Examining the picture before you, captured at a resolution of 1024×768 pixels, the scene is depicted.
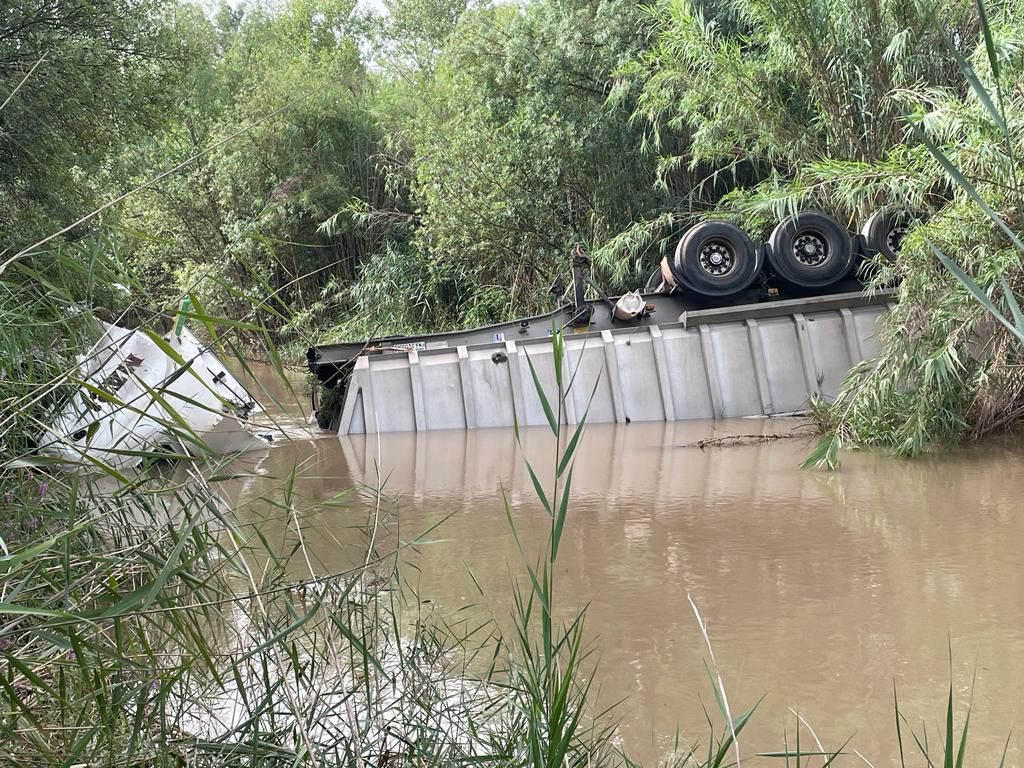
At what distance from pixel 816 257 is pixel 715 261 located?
110 centimetres

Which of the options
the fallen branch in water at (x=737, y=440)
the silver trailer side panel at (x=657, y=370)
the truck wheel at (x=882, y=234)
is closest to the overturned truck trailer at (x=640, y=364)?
the silver trailer side panel at (x=657, y=370)

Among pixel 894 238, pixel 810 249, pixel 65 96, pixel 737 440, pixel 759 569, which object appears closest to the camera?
pixel 759 569

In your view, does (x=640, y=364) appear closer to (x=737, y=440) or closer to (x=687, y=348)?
(x=687, y=348)

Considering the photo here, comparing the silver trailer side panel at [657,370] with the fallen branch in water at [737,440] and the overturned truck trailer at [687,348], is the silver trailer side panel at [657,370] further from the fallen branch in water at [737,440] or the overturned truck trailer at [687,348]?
the fallen branch in water at [737,440]

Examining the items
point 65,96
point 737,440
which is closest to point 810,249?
point 737,440

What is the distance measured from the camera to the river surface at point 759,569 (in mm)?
3328

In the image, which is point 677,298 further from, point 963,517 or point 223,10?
point 223,10

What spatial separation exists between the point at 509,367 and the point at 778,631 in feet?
23.7

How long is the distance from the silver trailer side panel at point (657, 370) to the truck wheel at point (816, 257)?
329mm

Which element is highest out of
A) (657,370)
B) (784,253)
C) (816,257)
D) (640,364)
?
(784,253)

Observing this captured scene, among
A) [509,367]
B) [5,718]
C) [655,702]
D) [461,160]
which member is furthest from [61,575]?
[461,160]

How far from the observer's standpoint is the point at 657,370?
36.5 ft

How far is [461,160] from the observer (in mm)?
17188

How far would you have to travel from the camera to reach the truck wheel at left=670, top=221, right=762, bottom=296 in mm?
11031
